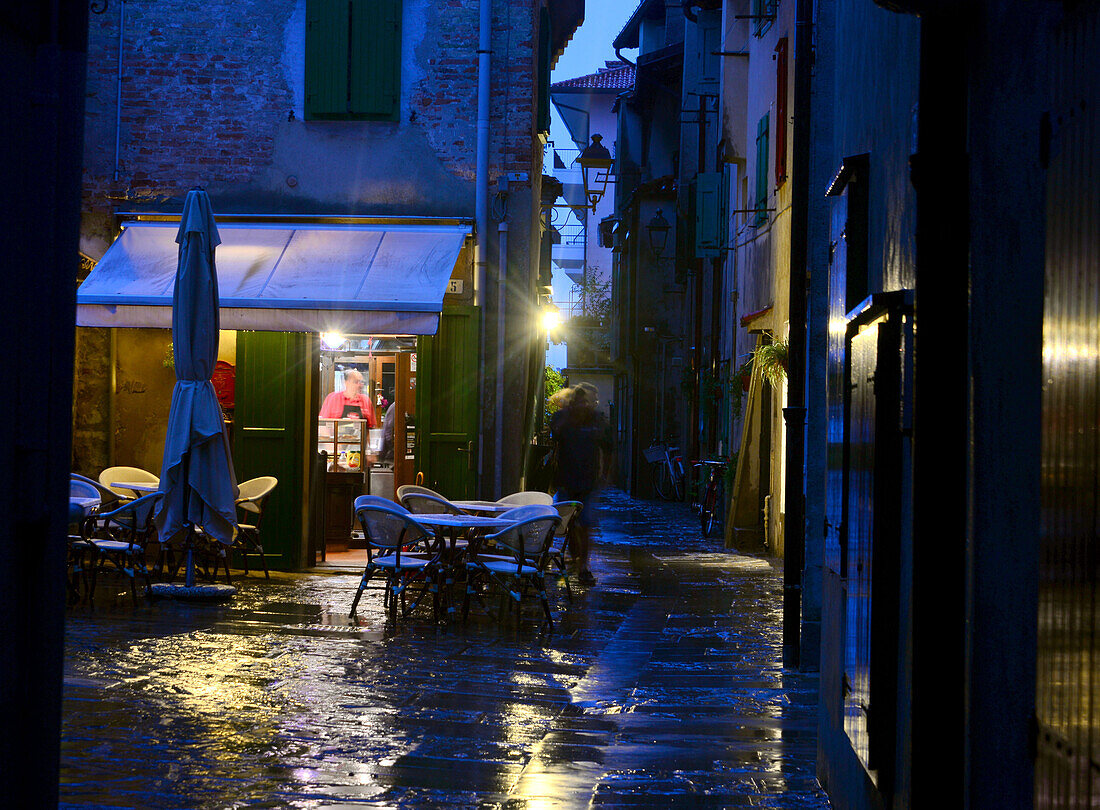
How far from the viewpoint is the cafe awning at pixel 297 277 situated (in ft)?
37.7

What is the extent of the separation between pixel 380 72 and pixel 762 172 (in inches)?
232

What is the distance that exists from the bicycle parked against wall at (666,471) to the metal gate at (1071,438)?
82.5 feet

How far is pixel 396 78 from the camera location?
43.4 feet

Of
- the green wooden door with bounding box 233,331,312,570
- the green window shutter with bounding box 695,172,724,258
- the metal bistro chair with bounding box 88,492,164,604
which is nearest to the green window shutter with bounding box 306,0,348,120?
the green wooden door with bounding box 233,331,312,570

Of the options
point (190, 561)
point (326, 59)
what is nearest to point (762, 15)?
point (326, 59)

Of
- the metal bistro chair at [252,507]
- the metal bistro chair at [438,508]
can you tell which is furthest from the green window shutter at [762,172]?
the metal bistro chair at [252,507]

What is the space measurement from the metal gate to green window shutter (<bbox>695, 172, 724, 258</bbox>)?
19.7m

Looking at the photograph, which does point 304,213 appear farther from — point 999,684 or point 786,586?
point 999,684

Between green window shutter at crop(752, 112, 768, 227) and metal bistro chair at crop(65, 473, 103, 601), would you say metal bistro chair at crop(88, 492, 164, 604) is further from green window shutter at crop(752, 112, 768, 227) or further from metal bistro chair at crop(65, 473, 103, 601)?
green window shutter at crop(752, 112, 768, 227)

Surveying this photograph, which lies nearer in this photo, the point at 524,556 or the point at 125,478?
the point at 524,556

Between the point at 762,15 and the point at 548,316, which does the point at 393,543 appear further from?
the point at 548,316

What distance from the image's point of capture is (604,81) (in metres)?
44.8

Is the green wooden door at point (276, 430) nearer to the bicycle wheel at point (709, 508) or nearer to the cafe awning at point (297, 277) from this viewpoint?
the cafe awning at point (297, 277)

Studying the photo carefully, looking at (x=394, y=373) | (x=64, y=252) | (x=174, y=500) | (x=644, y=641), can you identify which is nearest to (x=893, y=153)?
(x=64, y=252)
